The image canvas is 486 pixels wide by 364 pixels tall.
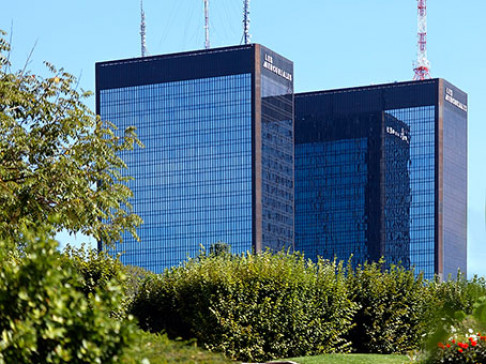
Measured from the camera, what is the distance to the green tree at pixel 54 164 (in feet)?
82.9

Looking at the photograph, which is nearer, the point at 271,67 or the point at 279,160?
the point at 271,67

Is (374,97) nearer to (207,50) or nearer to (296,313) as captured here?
(207,50)

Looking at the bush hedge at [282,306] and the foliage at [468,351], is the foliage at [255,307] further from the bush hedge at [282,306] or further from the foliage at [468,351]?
the foliage at [468,351]

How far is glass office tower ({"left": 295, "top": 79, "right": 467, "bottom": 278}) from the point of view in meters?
179

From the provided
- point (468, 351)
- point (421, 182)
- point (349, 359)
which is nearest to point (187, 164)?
point (421, 182)

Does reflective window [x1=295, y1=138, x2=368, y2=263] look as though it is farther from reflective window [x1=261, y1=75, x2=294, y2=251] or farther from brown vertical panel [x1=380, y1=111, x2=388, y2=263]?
reflective window [x1=261, y1=75, x2=294, y2=251]

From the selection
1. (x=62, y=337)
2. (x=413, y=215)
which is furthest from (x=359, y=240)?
(x=62, y=337)

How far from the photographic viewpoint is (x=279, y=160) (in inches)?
6585

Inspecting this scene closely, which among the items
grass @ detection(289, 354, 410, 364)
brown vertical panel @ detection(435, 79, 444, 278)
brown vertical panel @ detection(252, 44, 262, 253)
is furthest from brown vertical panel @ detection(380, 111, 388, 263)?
grass @ detection(289, 354, 410, 364)

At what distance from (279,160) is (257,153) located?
10.8m

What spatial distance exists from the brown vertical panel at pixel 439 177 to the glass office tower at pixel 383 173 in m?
0.19

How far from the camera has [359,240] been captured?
183375 millimetres

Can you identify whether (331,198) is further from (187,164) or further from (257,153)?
(187,164)

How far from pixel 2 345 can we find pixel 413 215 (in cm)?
17497
